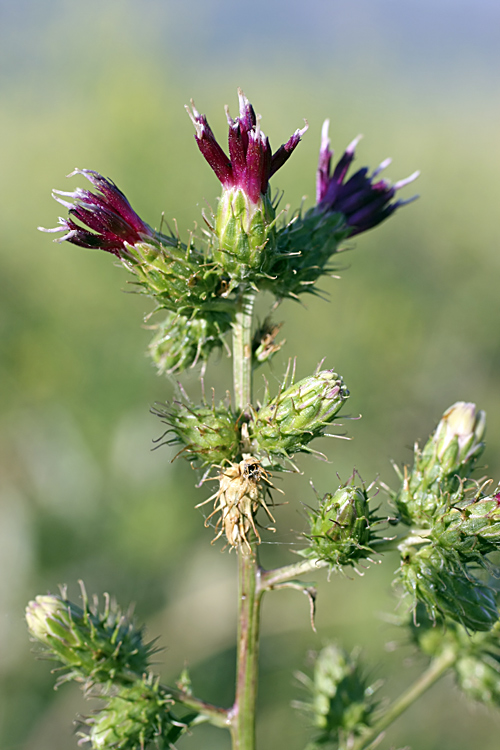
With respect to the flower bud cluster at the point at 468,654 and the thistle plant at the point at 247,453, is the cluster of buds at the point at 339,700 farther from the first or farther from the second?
the flower bud cluster at the point at 468,654

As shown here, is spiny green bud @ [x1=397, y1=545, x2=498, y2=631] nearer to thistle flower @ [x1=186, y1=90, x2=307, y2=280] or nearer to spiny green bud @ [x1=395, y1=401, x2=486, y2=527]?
spiny green bud @ [x1=395, y1=401, x2=486, y2=527]

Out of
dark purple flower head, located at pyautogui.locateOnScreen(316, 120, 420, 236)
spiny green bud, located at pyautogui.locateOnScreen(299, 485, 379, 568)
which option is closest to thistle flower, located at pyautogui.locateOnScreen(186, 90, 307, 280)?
dark purple flower head, located at pyautogui.locateOnScreen(316, 120, 420, 236)

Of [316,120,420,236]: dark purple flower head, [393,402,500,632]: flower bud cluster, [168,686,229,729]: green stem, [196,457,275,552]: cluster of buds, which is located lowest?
[168,686,229,729]: green stem

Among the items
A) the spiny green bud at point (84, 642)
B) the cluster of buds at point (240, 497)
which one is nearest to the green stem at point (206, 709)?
the spiny green bud at point (84, 642)

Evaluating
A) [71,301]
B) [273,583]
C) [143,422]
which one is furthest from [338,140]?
[273,583]

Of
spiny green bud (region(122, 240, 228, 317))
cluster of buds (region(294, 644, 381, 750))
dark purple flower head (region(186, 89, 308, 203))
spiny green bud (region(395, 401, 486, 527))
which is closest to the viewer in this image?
dark purple flower head (region(186, 89, 308, 203))

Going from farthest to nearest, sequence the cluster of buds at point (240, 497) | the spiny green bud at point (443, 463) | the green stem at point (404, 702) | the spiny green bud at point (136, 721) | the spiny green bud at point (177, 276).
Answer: the green stem at point (404, 702) < the spiny green bud at point (443, 463) < the spiny green bud at point (136, 721) < the spiny green bud at point (177, 276) < the cluster of buds at point (240, 497)

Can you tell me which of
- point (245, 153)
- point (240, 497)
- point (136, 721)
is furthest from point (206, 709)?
point (245, 153)
